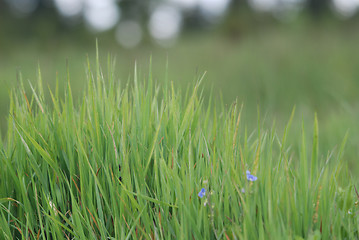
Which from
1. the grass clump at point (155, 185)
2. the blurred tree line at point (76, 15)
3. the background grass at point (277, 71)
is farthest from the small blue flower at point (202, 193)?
the blurred tree line at point (76, 15)

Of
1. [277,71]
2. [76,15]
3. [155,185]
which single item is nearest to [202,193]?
[155,185]

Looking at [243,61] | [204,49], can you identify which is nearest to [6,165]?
[243,61]

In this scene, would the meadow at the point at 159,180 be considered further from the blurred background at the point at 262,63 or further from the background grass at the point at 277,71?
the background grass at the point at 277,71

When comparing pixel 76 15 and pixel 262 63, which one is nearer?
pixel 262 63

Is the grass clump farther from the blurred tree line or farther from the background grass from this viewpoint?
the blurred tree line

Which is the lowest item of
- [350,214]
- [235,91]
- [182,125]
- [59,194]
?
[235,91]

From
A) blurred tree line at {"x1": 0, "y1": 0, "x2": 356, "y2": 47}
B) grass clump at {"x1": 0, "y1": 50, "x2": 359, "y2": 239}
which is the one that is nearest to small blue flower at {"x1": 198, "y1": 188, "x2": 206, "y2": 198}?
grass clump at {"x1": 0, "y1": 50, "x2": 359, "y2": 239}

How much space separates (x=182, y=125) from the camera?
1.58 meters

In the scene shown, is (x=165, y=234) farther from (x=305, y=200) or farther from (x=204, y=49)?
(x=204, y=49)

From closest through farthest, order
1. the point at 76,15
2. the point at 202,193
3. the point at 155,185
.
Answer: the point at 202,193 < the point at 155,185 < the point at 76,15

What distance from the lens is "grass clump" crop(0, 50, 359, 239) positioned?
125 cm

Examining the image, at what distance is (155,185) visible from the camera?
1.45 m

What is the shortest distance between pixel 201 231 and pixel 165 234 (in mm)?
122

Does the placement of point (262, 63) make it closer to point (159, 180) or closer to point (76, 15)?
point (159, 180)
